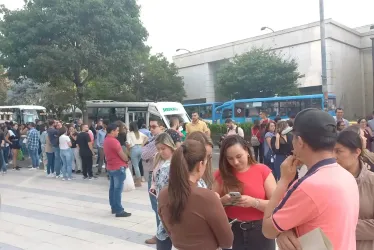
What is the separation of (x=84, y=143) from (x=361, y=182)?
8416mm

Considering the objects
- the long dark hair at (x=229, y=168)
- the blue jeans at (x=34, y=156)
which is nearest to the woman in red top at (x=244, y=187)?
the long dark hair at (x=229, y=168)

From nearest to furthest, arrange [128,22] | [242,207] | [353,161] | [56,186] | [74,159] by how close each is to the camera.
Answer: [353,161] < [242,207] < [56,186] < [74,159] < [128,22]

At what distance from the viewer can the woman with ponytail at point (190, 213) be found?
211 centimetres

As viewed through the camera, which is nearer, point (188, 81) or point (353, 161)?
point (353, 161)

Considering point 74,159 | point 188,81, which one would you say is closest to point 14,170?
point 74,159

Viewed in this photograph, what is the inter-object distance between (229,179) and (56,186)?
748 cm

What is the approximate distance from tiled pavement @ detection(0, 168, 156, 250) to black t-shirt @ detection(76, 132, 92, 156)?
2.74 feet

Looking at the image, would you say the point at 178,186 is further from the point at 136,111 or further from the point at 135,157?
the point at 136,111

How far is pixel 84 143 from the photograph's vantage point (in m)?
9.70

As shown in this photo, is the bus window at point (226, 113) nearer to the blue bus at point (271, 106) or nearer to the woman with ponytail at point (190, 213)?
the blue bus at point (271, 106)

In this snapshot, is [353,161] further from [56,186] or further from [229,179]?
[56,186]

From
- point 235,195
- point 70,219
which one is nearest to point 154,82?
point 70,219

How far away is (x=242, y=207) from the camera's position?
264 cm

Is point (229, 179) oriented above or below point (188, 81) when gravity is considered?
below
